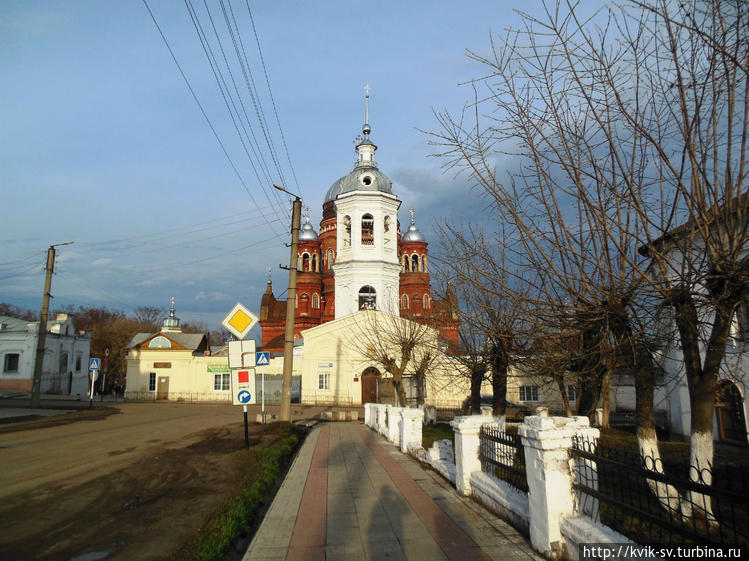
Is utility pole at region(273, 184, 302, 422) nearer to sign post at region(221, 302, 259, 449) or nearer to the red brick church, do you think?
sign post at region(221, 302, 259, 449)

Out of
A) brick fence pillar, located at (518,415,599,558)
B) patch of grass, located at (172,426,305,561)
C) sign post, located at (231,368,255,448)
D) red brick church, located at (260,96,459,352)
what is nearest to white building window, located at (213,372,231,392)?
red brick church, located at (260,96,459,352)

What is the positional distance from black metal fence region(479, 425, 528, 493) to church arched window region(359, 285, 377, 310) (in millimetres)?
26624

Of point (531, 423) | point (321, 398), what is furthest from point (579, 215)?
point (321, 398)

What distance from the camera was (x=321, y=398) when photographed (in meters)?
32.0

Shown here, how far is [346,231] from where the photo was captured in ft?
116

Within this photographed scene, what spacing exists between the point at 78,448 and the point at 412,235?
33644mm

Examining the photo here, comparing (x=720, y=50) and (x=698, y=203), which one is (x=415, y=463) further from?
(x=720, y=50)

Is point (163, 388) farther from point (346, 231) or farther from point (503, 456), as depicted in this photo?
point (503, 456)

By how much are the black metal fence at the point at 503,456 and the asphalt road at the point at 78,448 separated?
6.83 metres

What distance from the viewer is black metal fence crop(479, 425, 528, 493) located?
18.7ft

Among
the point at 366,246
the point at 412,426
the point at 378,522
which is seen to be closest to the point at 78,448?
the point at 412,426

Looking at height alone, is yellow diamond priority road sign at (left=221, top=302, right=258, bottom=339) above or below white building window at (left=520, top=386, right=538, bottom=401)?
above

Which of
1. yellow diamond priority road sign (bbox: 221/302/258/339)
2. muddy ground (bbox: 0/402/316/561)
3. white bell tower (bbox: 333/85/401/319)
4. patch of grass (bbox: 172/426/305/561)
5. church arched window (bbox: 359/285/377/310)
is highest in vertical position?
white bell tower (bbox: 333/85/401/319)

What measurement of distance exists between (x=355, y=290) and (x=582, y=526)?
30.0 metres
